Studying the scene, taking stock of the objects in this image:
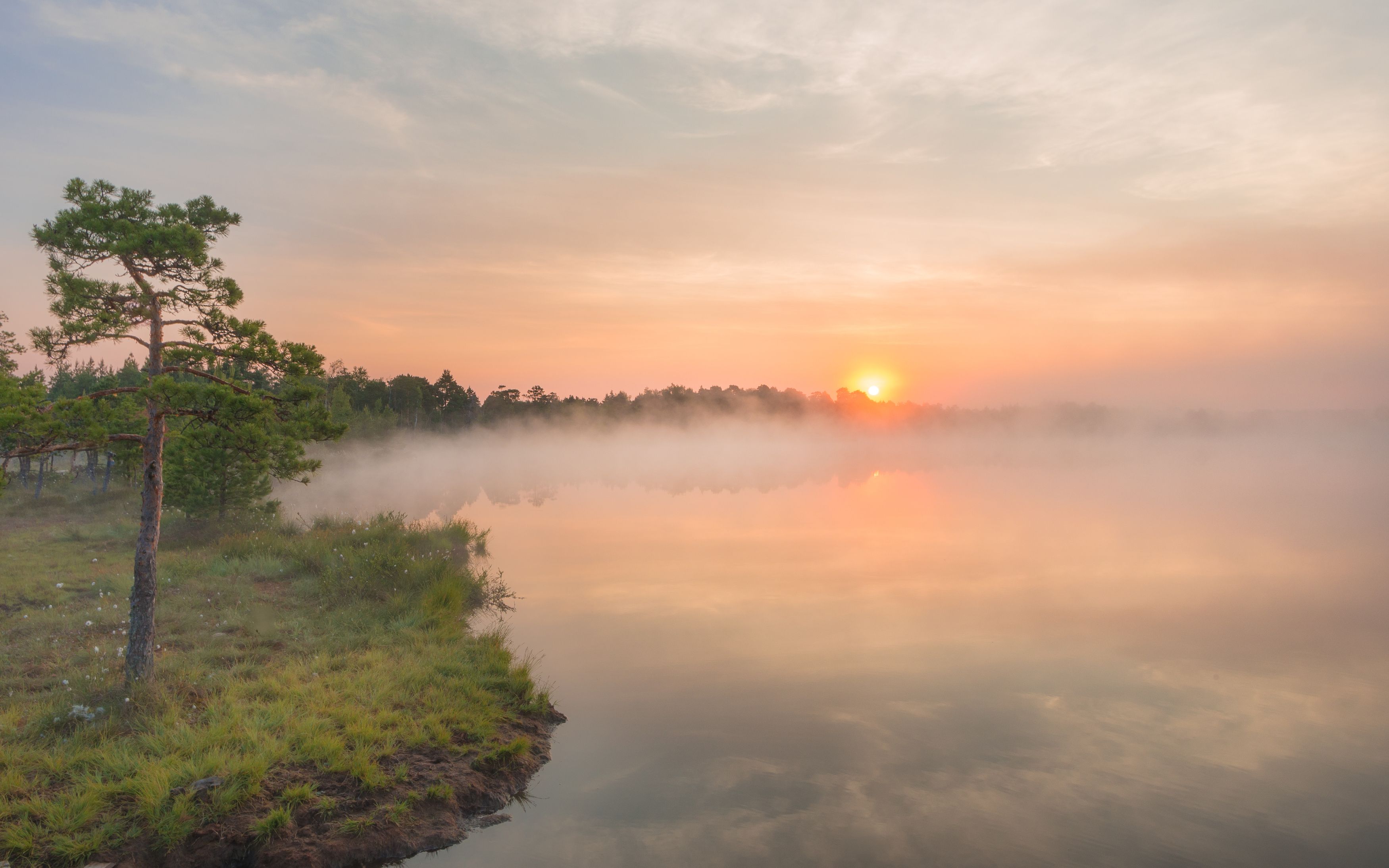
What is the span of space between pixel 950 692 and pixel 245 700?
1315cm

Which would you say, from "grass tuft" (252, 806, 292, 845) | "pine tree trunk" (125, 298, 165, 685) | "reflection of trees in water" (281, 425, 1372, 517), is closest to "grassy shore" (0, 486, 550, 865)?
"grass tuft" (252, 806, 292, 845)

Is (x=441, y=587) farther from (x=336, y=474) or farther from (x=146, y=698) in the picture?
(x=336, y=474)

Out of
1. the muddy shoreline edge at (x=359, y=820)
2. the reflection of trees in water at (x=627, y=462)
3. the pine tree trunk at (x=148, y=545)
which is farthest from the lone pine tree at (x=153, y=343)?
the reflection of trees in water at (x=627, y=462)

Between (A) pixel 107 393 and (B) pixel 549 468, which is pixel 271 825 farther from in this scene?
(B) pixel 549 468

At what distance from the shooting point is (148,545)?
432 inches

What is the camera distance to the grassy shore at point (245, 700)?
8.75 meters

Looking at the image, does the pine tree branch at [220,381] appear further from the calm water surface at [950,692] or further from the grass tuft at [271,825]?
the calm water surface at [950,692]

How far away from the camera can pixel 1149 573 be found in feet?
90.5

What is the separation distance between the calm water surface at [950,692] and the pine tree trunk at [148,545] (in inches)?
230

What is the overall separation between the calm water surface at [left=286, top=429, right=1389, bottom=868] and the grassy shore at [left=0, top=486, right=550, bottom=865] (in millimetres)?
1611

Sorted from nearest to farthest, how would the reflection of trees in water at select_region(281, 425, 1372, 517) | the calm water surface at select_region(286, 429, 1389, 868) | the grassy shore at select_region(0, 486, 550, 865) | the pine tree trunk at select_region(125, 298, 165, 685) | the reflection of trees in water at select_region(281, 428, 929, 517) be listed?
the grassy shore at select_region(0, 486, 550, 865), the calm water surface at select_region(286, 429, 1389, 868), the pine tree trunk at select_region(125, 298, 165, 685), the reflection of trees in water at select_region(281, 428, 929, 517), the reflection of trees in water at select_region(281, 425, 1372, 517)

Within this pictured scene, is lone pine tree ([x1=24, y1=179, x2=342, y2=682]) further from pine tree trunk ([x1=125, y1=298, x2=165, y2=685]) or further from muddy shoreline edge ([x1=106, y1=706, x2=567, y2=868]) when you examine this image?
muddy shoreline edge ([x1=106, y1=706, x2=567, y2=868])

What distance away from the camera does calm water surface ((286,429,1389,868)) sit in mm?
10266

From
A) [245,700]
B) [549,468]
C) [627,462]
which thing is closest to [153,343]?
[245,700]
